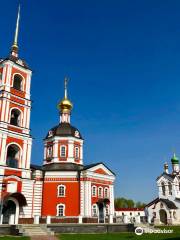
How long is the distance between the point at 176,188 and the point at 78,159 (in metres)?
25.5

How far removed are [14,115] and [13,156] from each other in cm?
427

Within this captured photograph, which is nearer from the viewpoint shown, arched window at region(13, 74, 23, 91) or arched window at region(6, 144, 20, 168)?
arched window at region(6, 144, 20, 168)

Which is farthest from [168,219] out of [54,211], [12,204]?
[12,204]

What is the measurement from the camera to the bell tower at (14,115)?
88.4ft

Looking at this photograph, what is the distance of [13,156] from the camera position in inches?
1111

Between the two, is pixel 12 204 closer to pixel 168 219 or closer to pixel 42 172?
pixel 42 172

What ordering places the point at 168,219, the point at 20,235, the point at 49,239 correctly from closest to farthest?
1. the point at 49,239
2. the point at 20,235
3. the point at 168,219

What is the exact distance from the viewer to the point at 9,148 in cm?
2786


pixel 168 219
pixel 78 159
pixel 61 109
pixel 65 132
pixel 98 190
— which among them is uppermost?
pixel 61 109

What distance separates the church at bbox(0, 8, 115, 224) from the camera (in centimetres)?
2634

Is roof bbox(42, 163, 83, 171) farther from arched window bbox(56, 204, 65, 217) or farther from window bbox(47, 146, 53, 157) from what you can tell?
arched window bbox(56, 204, 65, 217)

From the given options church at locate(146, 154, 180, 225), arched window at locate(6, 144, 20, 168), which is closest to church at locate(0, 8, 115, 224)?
arched window at locate(6, 144, 20, 168)

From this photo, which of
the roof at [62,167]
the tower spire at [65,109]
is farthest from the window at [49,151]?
the tower spire at [65,109]

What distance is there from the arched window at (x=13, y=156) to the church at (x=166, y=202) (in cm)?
2799
